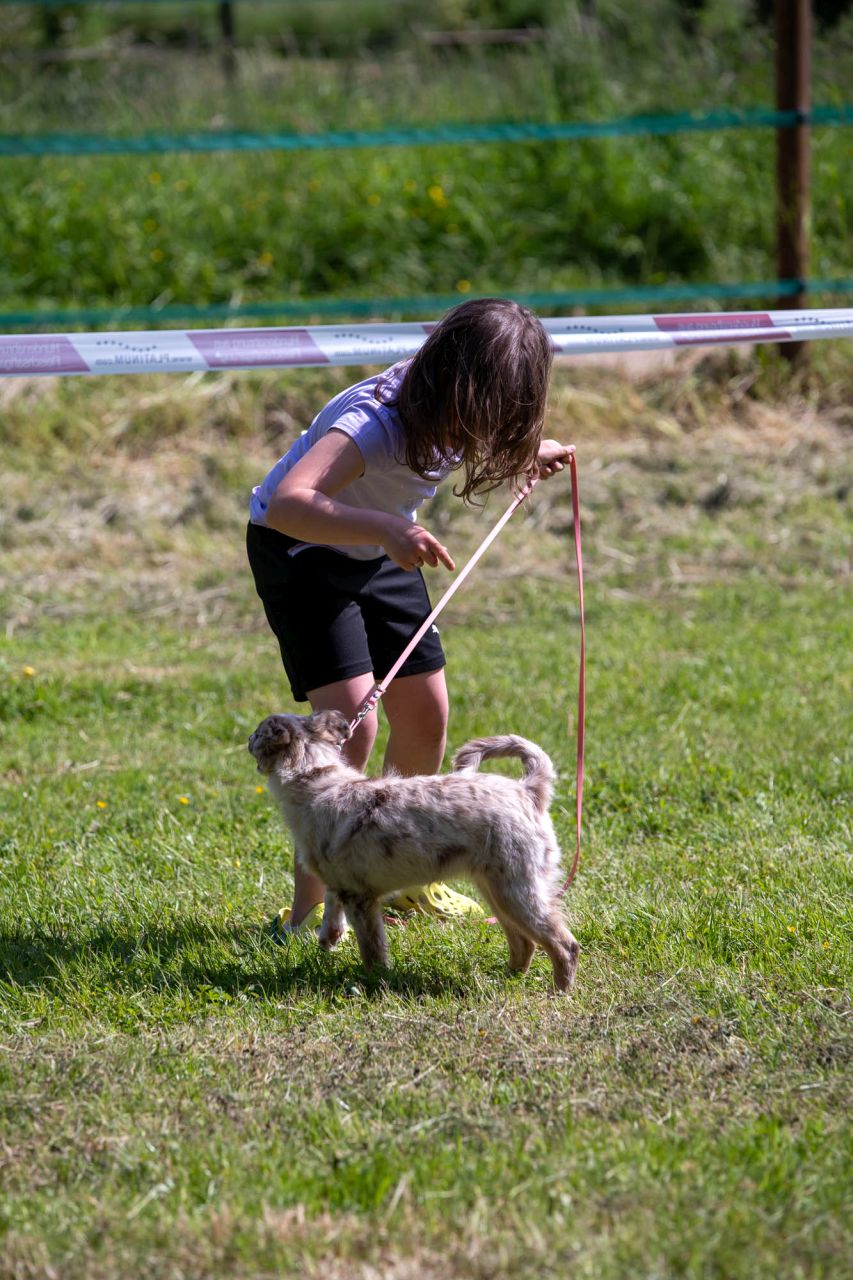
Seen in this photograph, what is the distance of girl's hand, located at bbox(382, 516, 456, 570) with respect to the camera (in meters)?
3.46

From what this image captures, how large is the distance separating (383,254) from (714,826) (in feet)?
24.7

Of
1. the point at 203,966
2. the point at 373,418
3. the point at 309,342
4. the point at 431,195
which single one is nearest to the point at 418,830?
the point at 203,966

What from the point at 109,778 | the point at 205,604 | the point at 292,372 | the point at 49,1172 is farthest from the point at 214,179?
the point at 49,1172

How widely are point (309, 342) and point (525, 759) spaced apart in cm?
230

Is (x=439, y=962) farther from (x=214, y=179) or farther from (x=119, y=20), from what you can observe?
(x=119, y=20)

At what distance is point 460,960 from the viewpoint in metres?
4.04

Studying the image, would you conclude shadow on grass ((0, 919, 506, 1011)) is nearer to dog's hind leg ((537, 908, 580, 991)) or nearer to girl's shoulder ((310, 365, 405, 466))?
dog's hind leg ((537, 908, 580, 991))

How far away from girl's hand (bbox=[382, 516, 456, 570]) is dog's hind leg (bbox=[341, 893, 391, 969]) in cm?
96

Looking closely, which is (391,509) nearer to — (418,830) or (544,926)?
(418,830)

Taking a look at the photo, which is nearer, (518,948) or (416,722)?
(518,948)

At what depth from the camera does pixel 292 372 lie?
1006 cm

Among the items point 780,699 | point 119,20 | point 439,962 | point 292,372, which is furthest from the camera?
point 119,20

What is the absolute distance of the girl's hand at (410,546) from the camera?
136 inches

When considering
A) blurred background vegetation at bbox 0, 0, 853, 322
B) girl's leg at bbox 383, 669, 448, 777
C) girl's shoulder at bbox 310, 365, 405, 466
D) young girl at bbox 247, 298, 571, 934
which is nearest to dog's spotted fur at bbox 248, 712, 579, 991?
young girl at bbox 247, 298, 571, 934
